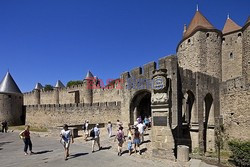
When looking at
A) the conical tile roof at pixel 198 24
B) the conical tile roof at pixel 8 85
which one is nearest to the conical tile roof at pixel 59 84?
the conical tile roof at pixel 8 85

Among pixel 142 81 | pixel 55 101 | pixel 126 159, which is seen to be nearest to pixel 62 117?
pixel 55 101

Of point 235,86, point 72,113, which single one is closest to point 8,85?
point 72,113

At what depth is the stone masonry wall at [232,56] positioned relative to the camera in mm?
20695

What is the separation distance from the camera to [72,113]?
24.0m

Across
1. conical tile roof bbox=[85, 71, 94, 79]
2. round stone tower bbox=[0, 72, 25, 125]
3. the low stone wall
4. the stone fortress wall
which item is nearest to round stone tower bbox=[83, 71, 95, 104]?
conical tile roof bbox=[85, 71, 94, 79]

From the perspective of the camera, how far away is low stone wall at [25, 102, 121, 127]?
20.5m

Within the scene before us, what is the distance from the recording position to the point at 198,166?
654cm

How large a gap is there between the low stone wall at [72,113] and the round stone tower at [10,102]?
1481 mm

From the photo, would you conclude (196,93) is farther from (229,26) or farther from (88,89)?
(88,89)

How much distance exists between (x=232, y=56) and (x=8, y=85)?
93.7ft

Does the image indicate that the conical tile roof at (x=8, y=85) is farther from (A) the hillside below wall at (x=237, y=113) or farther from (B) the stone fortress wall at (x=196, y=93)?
(A) the hillside below wall at (x=237, y=113)

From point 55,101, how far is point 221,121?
96.1 ft

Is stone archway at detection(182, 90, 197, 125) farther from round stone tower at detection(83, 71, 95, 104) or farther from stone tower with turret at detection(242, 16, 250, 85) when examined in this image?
round stone tower at detection(83, 71, 95, 104)

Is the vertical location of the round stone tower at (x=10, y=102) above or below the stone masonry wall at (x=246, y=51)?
below
